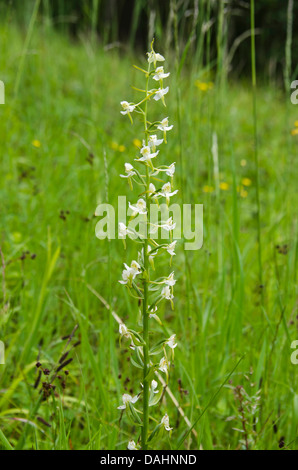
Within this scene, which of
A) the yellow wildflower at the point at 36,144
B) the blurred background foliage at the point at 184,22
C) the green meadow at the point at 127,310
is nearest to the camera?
the green meadow at the point at 127,310

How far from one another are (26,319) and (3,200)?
920 mm

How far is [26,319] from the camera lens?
1574 mm

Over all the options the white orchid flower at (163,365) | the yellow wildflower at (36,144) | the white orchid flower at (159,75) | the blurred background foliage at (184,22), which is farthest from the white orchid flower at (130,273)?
the yellow wildflower at (36,144)

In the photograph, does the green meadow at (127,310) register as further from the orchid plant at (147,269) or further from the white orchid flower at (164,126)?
the white orchid flower at (164,126)

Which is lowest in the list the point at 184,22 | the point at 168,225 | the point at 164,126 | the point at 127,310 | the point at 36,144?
the point at 127,310

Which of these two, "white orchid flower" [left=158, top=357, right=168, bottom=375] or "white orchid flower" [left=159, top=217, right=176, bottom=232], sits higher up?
"white orchid flower" [left=159, top=217, right=176, bottom=232]

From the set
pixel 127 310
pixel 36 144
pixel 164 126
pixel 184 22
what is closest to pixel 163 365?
pixel 164 126

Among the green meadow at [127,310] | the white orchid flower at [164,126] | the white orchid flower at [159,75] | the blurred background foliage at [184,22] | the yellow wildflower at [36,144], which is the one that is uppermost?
the blurred background foliage at [184,22]

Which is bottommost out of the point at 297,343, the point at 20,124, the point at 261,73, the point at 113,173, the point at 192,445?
the point at 192,445

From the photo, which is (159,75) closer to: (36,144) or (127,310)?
(127,310)

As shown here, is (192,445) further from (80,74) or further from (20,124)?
(80,74)

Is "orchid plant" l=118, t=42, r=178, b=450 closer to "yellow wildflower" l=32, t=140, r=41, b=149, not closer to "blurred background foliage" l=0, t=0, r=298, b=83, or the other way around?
"blurred background foliage" l=0, t=0, r=298, b=83

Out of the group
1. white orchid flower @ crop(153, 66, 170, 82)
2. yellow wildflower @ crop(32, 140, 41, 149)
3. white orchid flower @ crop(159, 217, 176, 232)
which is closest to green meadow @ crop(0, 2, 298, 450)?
yellow wildflower @ crop(32, 140, 41, 149)

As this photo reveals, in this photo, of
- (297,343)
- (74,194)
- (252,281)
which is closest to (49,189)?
(74,194)
